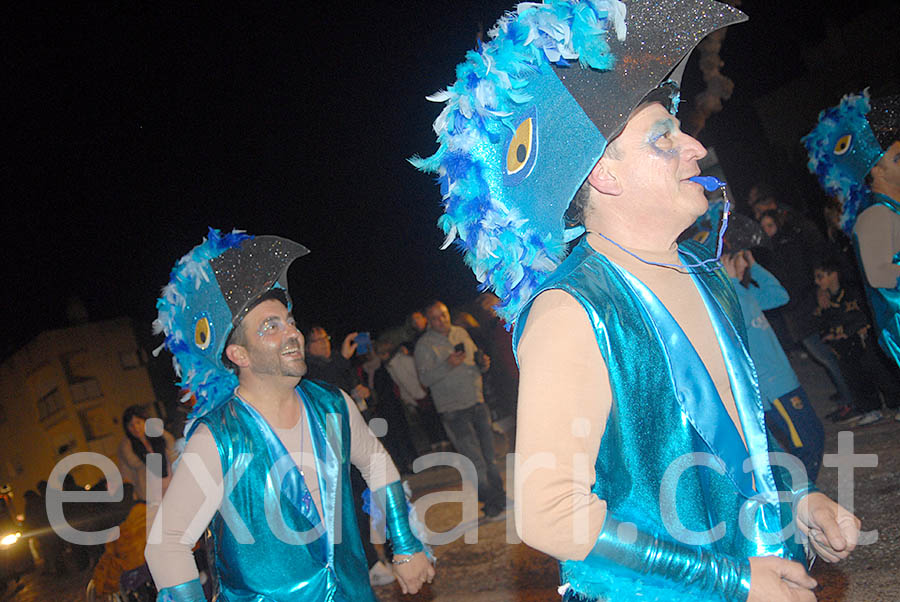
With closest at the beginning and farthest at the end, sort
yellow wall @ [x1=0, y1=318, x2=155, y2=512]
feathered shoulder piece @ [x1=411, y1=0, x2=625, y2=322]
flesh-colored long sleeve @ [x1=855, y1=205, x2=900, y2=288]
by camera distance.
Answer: feathered shoulder piece @ [x1=411, y1=0, x2=625, y2=322]
flesh-colored long sleeve @ [x1=855, y1=205, x2=900, y2=288]
yellow wall @ [x1=0, y1=318, x2=155, y2=512]

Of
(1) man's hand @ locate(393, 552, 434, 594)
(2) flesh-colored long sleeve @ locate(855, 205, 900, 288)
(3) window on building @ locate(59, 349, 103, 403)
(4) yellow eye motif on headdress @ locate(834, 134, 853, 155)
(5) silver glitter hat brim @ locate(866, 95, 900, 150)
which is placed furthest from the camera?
Answer: (3) window on building @ locate(59, 349, 103, 403)

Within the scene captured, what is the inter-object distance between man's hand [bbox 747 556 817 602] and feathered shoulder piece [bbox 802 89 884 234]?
3.69 meters

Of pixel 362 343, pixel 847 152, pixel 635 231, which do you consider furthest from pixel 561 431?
pixel 362 343

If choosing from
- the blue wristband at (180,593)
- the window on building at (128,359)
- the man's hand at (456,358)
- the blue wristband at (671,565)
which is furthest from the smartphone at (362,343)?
the window on building at (128,359)

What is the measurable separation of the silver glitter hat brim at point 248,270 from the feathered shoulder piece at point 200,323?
0.04 metres

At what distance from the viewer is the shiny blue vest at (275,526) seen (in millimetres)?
2857

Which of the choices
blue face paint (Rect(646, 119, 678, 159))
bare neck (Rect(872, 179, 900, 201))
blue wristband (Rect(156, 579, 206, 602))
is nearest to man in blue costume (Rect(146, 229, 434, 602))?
blue wristband (Rect(156, 579, 206, 602))

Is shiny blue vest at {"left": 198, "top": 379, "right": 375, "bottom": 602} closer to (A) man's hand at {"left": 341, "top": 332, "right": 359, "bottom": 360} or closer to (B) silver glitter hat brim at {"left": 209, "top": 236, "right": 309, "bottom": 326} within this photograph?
(B) silver glitter hat brim at {"left": 209, "top": 236, "right": 309, "bottom": 326}

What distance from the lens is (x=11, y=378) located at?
30391mm

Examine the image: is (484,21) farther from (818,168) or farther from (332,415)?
(332,415)

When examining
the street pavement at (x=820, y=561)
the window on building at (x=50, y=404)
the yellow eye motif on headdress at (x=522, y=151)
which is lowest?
the street pavement at (x=820, y=561)

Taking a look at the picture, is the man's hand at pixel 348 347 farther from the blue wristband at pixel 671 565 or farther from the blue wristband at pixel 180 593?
the blue wristband at pixel 671 565

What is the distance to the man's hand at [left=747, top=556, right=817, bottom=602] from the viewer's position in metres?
1.39

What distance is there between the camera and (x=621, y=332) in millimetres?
1580
